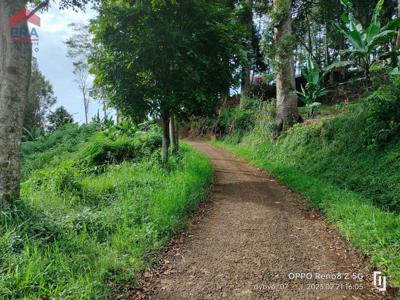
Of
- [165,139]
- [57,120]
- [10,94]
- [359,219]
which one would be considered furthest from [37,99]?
[359,219]

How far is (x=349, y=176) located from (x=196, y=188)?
3.31m

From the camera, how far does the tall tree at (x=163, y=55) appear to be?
7.19 metres

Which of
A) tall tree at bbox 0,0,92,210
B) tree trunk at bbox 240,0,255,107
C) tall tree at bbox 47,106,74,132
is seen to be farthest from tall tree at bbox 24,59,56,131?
tall tree at bbox 0,0,92,210

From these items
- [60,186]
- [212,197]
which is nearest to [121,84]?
[60,186]

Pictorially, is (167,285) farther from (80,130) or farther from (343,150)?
(80,130)

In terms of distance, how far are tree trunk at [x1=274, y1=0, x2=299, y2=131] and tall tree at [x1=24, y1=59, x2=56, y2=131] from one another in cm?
2681

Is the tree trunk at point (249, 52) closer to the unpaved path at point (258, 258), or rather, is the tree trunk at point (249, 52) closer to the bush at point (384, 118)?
the bush at point (384, 118)

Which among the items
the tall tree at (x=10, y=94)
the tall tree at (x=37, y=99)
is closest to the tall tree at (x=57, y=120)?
the tall tree at (x=37, y=99)

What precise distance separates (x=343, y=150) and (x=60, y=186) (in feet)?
21.6

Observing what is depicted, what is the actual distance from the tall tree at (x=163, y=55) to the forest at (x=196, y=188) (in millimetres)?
36

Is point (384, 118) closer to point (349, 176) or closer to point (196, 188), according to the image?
point (349, 176)

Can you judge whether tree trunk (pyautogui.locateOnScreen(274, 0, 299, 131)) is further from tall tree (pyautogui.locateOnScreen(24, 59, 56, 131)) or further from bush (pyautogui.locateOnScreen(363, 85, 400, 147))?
tall tree (pyautogui.locateOnScreen(24, 59, 56, 131))

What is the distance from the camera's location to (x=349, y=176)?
261 inches

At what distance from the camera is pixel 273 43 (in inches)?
427
